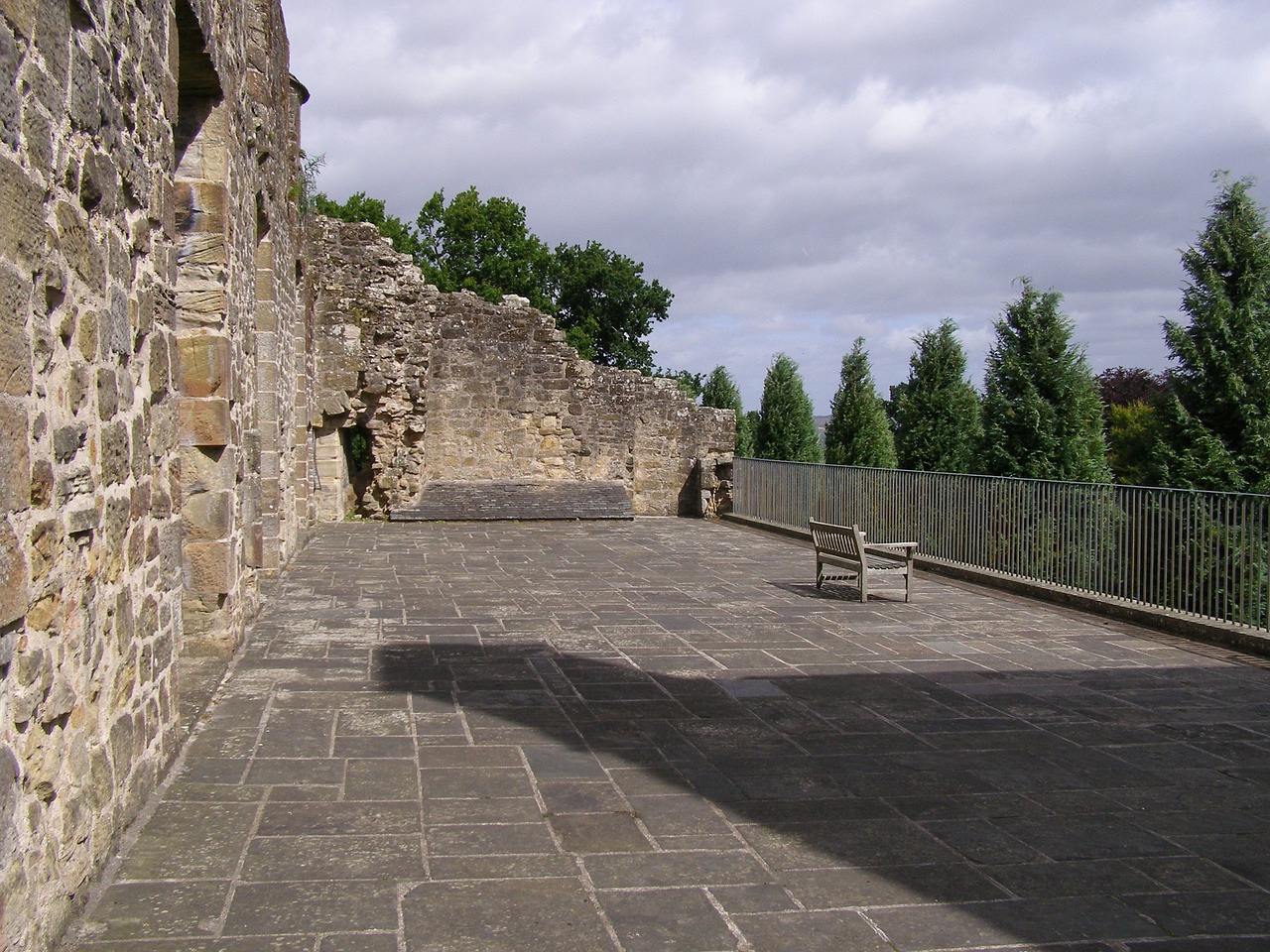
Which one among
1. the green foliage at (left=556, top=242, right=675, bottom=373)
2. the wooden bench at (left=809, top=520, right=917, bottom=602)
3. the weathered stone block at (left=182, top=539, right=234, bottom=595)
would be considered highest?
the green foliage at (left=556, top=242, right=675, bottom=373)

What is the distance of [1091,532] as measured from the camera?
921cm

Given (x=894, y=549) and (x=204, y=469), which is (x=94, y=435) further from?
(x=894, y=549)

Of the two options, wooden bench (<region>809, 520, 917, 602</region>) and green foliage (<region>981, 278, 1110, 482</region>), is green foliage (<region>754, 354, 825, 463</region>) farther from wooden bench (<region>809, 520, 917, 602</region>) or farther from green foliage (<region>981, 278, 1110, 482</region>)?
wooden bench (<region>809, 520, 917, 602</region>)

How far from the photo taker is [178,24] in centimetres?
543

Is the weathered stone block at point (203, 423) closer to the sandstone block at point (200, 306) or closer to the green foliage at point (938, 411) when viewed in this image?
the sandstone block at point (200, 306)

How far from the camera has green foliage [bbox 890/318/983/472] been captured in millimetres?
20016

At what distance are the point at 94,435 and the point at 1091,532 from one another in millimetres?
7900

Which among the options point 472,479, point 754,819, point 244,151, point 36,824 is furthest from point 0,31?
point 472,479

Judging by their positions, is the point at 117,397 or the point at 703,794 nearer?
the point at 117,397

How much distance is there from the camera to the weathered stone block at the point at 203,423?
245 inches

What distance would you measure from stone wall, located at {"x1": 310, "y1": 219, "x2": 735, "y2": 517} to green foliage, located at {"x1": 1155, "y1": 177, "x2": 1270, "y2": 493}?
8.29 meters

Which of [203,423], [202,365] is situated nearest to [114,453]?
[203,423]

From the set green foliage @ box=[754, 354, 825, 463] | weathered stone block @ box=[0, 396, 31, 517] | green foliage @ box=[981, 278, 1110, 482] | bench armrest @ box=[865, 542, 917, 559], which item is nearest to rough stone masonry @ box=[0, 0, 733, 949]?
weathered stone block @ box=[0, 396, 31, 517]

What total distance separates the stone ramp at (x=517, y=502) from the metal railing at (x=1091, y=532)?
4.77m
